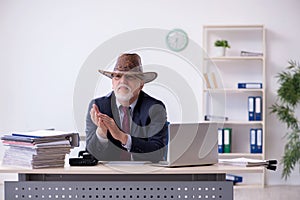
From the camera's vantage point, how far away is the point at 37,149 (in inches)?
133

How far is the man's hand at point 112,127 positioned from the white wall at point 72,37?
13.4ft

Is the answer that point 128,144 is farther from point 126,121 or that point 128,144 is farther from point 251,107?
point 251,107

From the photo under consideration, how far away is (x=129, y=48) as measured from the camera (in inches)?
187

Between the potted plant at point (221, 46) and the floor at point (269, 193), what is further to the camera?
the potted plant at point (221, 46)

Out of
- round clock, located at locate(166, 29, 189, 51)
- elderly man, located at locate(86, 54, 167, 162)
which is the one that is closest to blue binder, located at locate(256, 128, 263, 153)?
round clock, located at locate(166, 29, 189, 51)

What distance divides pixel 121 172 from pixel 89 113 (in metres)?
0.42

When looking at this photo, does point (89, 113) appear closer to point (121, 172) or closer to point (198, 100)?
point (121, 172)

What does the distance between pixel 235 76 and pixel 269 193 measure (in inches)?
60.4

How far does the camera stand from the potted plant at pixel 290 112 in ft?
23.3

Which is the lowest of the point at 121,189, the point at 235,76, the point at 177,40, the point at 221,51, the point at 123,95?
the point at 121,189

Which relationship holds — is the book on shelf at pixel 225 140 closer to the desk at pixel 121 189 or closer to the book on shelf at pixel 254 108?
the book on shelf at pixel 254 108

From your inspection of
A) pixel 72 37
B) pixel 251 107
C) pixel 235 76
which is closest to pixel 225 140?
pixel 251 107

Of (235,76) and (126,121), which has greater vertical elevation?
(235,76)

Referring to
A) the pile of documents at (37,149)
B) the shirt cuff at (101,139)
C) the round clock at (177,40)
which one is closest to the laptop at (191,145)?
the shirt cuff at (101,139)
